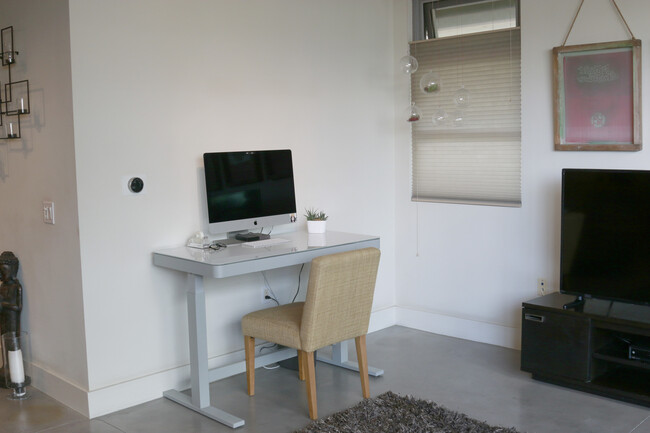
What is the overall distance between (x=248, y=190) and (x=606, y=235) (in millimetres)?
2011

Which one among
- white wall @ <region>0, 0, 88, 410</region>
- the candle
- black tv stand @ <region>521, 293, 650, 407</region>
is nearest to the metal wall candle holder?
white wall @ <region>0, 0, 88, 410</region>

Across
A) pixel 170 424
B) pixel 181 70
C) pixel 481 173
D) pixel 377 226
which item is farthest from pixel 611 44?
pixel 170 424

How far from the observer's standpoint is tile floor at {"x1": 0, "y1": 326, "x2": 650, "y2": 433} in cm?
325

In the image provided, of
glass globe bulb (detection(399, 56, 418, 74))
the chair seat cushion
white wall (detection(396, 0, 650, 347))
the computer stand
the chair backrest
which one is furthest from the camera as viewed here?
glass globe bulb (detection(399, 56, 418, 74))

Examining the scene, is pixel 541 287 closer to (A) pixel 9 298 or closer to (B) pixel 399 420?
(B) pixel 399 420

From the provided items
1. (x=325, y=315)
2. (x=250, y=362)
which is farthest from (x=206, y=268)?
(x=250, y=362)

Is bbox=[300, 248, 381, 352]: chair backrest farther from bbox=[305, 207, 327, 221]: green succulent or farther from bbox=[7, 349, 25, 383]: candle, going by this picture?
bbox=[7, 349, 25, 383]: candle

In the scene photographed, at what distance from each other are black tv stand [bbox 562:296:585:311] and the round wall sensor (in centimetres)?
240

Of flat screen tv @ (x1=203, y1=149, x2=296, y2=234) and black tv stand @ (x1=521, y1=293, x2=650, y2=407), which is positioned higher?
flat screen tv @ (x1=203, y1=149, x2=296, y2=234)

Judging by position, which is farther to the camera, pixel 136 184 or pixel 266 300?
pixel 266 300

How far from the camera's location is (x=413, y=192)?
4930mm

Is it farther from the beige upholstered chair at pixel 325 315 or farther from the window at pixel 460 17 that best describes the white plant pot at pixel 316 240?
the window at pixel 460 17

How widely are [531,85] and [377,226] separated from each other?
4.81 feet

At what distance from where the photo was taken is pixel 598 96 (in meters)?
3.91
